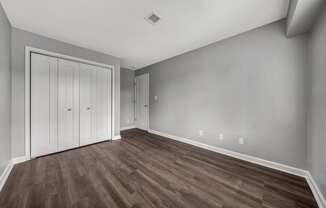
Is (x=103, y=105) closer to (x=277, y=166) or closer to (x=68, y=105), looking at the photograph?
(x=68, y=105)

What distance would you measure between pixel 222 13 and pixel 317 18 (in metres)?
1.13

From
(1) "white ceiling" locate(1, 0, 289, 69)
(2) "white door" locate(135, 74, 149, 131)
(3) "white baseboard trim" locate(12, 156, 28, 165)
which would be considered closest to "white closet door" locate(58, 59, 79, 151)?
(3) "white baseboard trim" locate(12, 156, 28, 165)

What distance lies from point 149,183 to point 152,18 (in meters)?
2.47

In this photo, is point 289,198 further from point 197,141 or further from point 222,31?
point 222,31

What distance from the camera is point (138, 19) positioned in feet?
6.40

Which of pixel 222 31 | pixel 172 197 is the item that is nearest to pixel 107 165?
pixel 172 197

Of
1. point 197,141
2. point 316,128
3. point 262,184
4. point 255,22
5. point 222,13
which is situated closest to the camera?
point 316,128

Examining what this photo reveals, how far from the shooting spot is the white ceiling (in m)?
1.66

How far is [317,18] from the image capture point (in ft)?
5.03

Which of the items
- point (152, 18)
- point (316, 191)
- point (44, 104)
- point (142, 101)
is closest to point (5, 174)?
point (44, 104)

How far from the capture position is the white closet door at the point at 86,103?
298 centimetres

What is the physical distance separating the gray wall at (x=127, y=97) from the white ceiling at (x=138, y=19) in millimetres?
2176

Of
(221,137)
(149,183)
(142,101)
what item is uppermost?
(142,101)

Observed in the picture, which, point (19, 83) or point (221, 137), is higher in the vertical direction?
point (19, 83)
